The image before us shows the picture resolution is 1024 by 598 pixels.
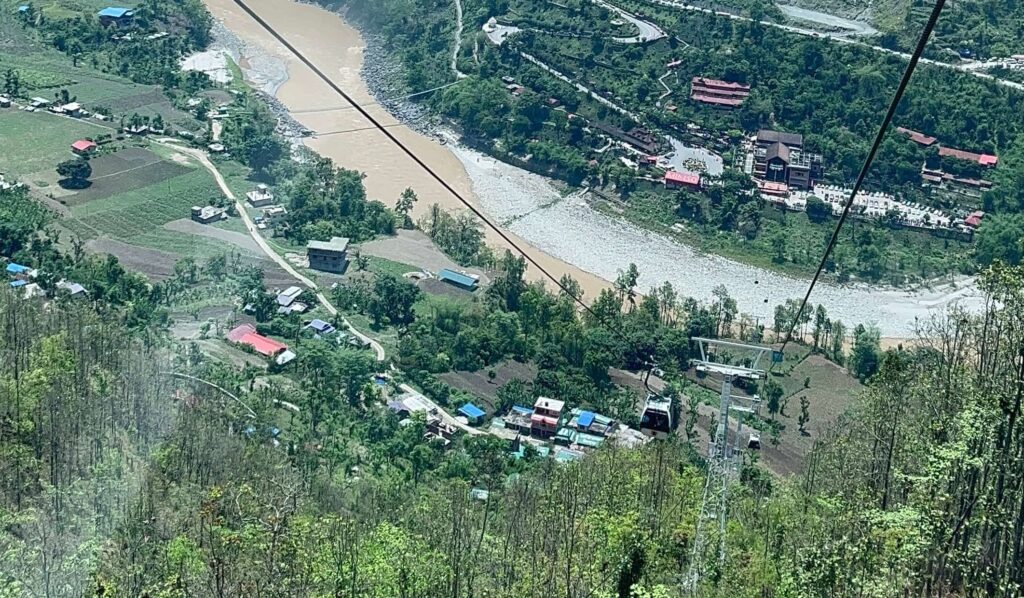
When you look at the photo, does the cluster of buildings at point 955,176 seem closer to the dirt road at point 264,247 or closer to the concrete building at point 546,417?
the concrete building at point 546,417

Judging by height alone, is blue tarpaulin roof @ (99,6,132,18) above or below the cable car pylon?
below

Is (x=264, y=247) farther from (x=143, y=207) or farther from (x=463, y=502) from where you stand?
(x=463, y=502)

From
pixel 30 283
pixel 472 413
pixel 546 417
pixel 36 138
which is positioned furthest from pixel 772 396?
pixel 36 138

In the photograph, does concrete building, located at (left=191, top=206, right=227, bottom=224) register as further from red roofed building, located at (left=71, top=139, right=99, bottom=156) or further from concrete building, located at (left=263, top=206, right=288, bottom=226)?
red roofed building, located at (left=71, top=139, right=99, bottom=156)

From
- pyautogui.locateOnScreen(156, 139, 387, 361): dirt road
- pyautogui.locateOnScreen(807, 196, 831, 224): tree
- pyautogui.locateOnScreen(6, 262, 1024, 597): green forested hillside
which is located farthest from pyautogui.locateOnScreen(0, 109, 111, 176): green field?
pyautogui.locateOnScreen(807, 196, 831, 224): tree

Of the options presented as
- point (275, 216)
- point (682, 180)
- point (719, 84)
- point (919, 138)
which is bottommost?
point (275, 216)

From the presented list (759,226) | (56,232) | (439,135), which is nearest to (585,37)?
(439,135)
